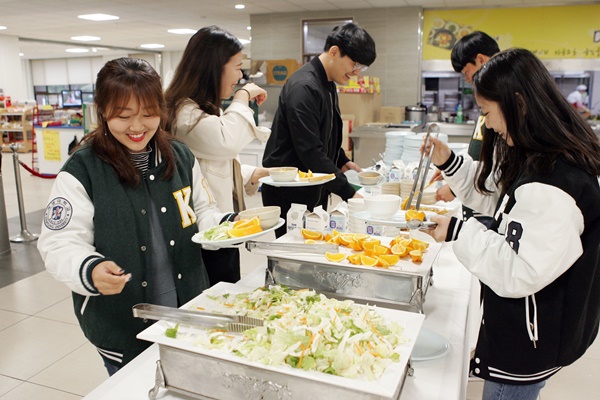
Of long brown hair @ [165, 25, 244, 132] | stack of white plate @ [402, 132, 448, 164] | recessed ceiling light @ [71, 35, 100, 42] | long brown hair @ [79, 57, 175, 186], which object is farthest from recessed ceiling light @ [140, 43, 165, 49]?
long brown hair @ [79, 57, 175, 186]

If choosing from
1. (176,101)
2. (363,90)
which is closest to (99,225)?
(176,101)

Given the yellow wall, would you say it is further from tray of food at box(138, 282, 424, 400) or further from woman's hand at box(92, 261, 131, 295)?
woman's hand at box(92, 261, 131, 295)

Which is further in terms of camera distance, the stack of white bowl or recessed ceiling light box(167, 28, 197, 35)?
recessed ceiling light box(167, 28, 197, 35)

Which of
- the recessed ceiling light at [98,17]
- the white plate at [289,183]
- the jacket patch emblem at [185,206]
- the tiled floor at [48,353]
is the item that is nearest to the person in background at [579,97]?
the tiled floor at [48,353]

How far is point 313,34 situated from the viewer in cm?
927

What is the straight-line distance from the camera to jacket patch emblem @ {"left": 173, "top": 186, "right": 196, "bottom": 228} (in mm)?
1489

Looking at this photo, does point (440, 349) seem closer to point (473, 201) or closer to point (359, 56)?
point (473, 201)

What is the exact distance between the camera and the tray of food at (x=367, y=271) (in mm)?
1364

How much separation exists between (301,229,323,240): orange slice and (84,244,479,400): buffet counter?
0.65ft

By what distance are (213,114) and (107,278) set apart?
0.91 m

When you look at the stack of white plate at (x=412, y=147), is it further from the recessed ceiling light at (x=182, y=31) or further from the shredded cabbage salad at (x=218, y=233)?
the recessed ceiling light at (x=182, y=31)

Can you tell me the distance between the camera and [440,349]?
1.26 metres

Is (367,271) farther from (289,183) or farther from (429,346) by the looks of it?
(289,183)

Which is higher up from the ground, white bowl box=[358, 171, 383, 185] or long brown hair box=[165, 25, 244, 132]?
long brown hair box=[165, 25, 244, 132]
